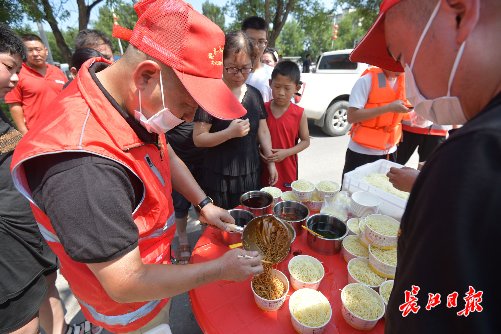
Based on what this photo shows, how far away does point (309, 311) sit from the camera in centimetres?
121

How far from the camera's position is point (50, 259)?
1830 millimetres

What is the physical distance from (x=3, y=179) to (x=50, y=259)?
65cm

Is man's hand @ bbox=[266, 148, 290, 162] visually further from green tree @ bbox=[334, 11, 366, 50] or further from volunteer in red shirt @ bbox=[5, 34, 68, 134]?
green tree @ bbox=[334, 11, 366, 50]

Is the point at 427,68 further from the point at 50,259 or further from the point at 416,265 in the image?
the point at 50,259

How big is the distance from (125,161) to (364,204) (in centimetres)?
160

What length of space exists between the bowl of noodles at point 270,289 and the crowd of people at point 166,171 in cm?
17

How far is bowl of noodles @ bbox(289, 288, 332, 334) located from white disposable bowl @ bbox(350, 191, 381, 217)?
0.80 m

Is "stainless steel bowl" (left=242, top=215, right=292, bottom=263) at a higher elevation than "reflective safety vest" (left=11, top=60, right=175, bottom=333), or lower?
lower

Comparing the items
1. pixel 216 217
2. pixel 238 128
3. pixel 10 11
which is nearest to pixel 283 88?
pixel 238 128

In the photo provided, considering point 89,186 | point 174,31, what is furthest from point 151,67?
point 89,186

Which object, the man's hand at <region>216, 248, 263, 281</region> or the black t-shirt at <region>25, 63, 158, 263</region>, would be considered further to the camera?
the man's hand at <region>216, 248, 263, 281</region>

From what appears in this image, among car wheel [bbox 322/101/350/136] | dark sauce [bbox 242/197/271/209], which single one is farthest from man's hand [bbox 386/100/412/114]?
car wheel [bbox 322/101/350/136]

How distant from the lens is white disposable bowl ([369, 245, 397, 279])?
53.1 inches

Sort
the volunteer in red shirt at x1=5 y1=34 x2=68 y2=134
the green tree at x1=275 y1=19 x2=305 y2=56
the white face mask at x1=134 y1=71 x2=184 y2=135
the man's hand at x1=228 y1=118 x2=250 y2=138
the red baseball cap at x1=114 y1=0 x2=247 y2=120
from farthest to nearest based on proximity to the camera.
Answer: the green tree at x1=275 y1=19 x2=305 y2=56, the volunteer in red shirt at x1=5 y1=34 x2=68 y2=134, the man's hand at x1=228 y1=118 x2=250 y2=138, the white face mask at x1=134 y1=71 x2=184 y2=135, the red baseball cap at x1=114 y1=0 x2=247 y2=120
